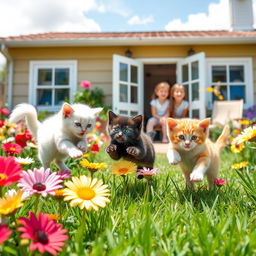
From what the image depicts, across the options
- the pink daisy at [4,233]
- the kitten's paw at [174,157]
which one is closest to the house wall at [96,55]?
the kitten's paw at [174,157]

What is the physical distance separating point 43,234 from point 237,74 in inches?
317

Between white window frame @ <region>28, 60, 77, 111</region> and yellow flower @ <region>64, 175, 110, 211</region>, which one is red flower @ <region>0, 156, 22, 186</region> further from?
white window frame @ <region>28, 60, 77, 111</region>

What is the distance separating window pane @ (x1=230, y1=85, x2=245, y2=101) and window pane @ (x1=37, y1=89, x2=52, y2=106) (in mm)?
5384

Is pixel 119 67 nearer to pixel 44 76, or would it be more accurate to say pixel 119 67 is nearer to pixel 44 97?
pixel 44 76

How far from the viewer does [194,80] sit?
7363mm

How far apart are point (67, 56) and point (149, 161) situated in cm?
654

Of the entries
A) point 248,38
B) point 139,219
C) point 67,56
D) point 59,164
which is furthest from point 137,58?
point 139,219

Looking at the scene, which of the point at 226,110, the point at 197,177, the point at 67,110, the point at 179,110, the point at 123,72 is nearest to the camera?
the point at 197,177

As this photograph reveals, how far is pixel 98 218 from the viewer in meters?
1.02

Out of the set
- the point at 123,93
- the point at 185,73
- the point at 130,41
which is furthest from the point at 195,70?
the point at 123,93

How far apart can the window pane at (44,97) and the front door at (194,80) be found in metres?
3.92

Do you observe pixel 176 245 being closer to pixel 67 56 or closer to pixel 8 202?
pixel 8 202

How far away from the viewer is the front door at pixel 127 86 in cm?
725

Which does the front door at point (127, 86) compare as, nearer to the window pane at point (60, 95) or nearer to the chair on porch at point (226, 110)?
the window pane at point (60, 95)
